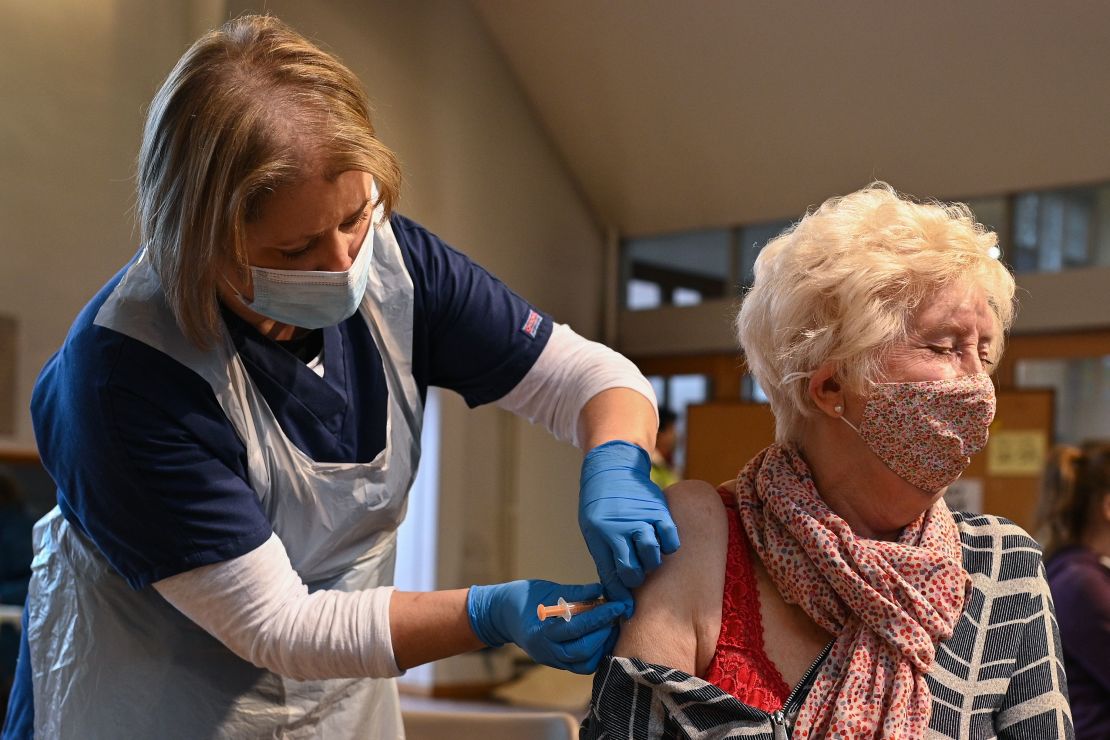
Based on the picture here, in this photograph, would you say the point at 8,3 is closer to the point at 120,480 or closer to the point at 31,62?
the point at 31,62

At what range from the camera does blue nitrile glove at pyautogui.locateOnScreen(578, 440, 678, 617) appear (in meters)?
1.24

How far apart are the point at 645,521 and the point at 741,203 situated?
4238 millimetres

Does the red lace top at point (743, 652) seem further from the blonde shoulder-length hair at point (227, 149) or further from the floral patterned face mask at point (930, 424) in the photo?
the blonde shoulder-length hair at point (227, 149)

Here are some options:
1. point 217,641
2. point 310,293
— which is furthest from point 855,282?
point 217,641

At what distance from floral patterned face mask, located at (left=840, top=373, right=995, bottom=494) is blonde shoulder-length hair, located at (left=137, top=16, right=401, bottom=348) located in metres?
0.66

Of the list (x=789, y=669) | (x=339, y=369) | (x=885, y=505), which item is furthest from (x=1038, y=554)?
(x=339, y=369)

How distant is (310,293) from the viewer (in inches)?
51.8

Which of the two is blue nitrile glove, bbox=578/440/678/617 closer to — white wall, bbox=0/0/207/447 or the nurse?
the nurse

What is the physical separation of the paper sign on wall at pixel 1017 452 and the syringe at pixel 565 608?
436 cm

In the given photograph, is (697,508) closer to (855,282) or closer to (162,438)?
(855,282)

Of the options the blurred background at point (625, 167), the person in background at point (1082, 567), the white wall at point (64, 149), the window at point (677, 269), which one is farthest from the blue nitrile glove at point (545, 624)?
the window at point (677, 269)

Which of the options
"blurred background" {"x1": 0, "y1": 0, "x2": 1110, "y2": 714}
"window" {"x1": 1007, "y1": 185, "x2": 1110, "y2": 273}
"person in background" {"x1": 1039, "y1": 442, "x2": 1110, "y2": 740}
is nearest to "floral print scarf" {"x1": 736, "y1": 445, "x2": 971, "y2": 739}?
"person in background" {"x1": 1039, "y1": 442, "x2": 1110, "y2": 740}

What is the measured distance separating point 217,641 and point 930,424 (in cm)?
97

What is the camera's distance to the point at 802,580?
1.25 metres
